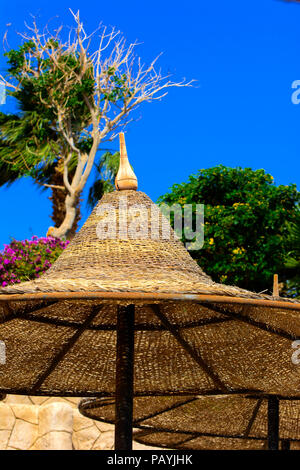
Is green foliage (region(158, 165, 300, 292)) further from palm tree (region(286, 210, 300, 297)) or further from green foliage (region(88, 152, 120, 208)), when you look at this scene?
green foliage (region(88, 152, 120, 208))

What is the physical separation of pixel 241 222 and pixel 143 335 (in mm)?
9823

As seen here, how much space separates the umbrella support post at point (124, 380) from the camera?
3459 millimetres

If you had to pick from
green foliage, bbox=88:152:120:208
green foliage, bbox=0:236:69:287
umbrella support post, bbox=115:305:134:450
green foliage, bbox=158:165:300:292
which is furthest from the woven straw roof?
green foliage, bbox=88:152:120:208

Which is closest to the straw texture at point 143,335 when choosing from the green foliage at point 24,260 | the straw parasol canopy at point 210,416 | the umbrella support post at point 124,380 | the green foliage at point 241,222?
the umbrella support post at point 124,380

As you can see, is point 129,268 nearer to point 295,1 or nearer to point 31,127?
point 295,1

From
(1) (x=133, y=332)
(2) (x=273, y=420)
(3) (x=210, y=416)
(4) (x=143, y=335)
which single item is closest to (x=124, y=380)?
(1) (x=133, y=332)

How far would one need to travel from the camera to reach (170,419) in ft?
18.4

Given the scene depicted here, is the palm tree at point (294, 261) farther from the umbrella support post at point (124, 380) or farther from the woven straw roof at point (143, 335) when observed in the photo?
the umbrella support post at point (124, 380)

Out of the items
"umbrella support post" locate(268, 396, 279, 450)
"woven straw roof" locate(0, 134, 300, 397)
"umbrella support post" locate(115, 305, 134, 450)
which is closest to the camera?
"umbrella support post" locate(115, 305, 134, 450)

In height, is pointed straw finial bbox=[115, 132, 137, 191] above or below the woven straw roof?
above

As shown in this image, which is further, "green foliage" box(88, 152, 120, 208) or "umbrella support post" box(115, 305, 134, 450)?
"green foliage" box(88, 152, 120, 208)

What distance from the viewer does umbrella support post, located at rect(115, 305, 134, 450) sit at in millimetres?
3459

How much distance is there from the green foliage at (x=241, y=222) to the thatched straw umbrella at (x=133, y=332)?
370 inches

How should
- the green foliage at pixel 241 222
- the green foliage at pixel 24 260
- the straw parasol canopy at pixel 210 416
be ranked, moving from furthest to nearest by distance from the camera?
the green foliage at pixel 241 222, the green foliage at pixel 24 260, the straw parasol canopy at pixel 210 416
